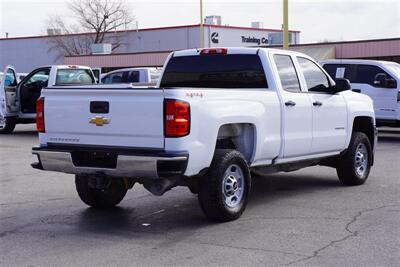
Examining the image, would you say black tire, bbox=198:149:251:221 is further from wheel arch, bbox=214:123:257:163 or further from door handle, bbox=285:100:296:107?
door handle, bbox=285:100:296:107

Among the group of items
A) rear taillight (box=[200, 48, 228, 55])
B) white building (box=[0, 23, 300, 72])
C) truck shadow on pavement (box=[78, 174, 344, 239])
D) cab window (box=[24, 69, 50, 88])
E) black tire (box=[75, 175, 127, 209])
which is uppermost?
white building (box=[0, 23, 300, 72])

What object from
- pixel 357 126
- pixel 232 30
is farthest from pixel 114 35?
pixel 357 126

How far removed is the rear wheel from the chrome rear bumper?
12.4m

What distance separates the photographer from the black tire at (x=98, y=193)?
776 cm

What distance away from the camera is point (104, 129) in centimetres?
667

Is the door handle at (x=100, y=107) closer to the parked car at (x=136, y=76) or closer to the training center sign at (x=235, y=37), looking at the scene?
the parked car at (x=136, y=76)

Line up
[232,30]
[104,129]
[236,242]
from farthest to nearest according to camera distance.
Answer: [232,30], [104,129], [236,242]

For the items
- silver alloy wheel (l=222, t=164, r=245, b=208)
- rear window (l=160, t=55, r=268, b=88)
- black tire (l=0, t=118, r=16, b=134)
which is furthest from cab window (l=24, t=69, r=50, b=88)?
silver alloy wheel (l=222, t=164, r=245, b=208)

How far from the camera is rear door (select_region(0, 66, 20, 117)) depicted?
18266 millimetres

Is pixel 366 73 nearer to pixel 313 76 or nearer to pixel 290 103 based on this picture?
pixel 313 76

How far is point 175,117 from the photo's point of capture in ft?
20.5

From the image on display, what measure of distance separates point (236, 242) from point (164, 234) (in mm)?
823

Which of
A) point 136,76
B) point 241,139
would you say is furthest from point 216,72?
point 136,76

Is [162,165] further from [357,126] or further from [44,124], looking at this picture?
[357,126]
